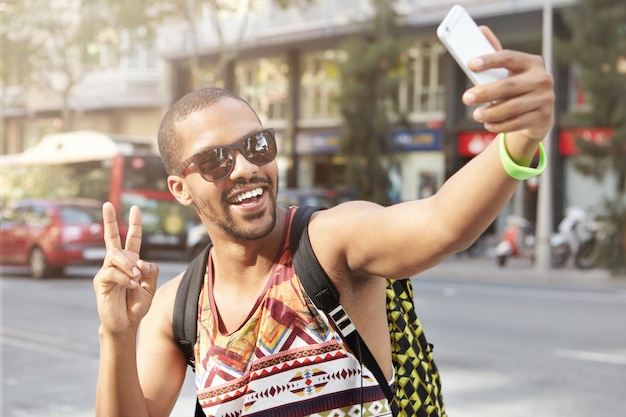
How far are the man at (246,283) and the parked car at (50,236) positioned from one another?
15442 mm

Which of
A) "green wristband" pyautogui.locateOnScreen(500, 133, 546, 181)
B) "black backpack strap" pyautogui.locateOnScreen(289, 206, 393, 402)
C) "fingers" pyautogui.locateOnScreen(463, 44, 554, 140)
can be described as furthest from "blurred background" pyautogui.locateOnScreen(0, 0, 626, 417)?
"fingers" pyautogui.locateOnScreen(463, 44, 554, 140)

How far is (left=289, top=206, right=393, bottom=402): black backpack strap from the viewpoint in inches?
88.1

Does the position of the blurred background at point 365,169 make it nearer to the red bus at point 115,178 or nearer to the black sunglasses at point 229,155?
the red bus at point 115,178

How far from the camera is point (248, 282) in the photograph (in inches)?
96.0

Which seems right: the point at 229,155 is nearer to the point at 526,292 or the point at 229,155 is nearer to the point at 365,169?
the point at 526,292

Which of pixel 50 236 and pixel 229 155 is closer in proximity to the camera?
pixel 229 155

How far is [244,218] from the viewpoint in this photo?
2.39m

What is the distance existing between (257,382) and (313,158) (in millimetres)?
29820

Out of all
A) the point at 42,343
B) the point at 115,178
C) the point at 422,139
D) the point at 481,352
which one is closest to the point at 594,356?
the point at 481,352

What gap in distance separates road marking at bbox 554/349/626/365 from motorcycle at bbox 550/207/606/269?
32.8 ft

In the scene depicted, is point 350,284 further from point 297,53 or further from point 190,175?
point 297,53

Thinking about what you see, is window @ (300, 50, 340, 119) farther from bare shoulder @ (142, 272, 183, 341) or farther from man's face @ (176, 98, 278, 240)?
man's face @ (176, 98, 278, 240)

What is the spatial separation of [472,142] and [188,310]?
24352 millimetres

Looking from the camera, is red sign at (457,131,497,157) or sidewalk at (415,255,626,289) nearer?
sidewalk at (415,255,626,289)
